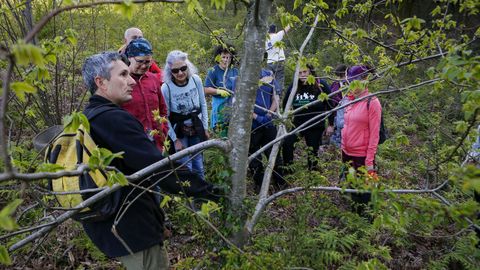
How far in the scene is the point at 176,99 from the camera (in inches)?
177

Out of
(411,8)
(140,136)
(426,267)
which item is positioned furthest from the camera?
(411,8)

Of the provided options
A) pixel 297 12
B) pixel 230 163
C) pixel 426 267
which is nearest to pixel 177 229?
pixel 230 163

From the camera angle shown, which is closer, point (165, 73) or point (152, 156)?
point (152, 156)

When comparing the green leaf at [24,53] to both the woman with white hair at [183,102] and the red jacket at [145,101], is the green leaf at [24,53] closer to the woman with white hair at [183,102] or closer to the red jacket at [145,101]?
the red jacket at [145,101]

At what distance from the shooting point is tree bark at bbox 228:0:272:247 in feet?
7.57

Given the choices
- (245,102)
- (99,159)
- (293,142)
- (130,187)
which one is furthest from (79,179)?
(293,142)

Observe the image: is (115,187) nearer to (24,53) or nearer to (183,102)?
(24,53)

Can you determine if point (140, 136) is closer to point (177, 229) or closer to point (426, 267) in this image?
point (177, 229)

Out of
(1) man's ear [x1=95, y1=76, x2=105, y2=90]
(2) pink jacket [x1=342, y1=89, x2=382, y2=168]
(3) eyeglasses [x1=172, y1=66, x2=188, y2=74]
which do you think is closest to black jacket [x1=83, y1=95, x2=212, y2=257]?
(1) man's ear [x1=95, y1=76, x2=105, y2=90]

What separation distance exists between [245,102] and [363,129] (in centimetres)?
246

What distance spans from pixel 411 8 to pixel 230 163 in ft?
37.9

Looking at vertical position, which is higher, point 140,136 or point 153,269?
point 140,136

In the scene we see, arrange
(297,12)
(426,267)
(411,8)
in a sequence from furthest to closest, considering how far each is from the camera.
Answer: (297,12) → (411,8) → (426,267)

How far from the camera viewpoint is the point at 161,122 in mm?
2479
